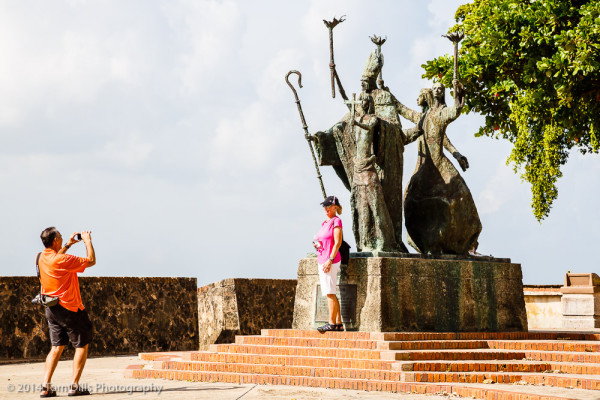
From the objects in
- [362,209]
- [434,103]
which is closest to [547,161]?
[434,103]

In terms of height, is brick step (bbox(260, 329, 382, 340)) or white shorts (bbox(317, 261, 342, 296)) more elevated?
white shorts (bbox(317, 261, 342, 296))

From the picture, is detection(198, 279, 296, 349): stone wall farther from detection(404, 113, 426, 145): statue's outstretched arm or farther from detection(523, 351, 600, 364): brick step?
detection(523, 351, 600, 364): brick step

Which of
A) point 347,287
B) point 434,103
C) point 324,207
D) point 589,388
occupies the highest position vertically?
point 434,103

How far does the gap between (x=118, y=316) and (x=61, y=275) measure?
804 centimetres

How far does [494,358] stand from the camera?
1244cm

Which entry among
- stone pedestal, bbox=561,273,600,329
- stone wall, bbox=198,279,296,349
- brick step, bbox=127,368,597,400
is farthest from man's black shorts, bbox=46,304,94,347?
stone pedestal, bbox=561,273,600,329

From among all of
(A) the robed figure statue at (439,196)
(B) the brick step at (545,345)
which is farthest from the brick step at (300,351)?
(A) the robed figure statue at (439,196)

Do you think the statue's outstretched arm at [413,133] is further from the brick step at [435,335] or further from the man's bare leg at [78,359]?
the man's bare leg at [78,359]

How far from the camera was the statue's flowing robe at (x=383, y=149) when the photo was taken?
48.5 ft

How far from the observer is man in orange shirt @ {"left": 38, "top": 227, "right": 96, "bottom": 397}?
10.4 metres

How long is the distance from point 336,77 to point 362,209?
232 centimetres

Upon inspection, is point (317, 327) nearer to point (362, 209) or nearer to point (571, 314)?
point (362, 209)

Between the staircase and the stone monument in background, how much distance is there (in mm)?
611

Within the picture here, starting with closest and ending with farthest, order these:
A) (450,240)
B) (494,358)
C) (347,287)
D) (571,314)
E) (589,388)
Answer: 1. (589,388)
2. (494,358)
3. (347,287)
4. (450,240)
5. (571,314)
